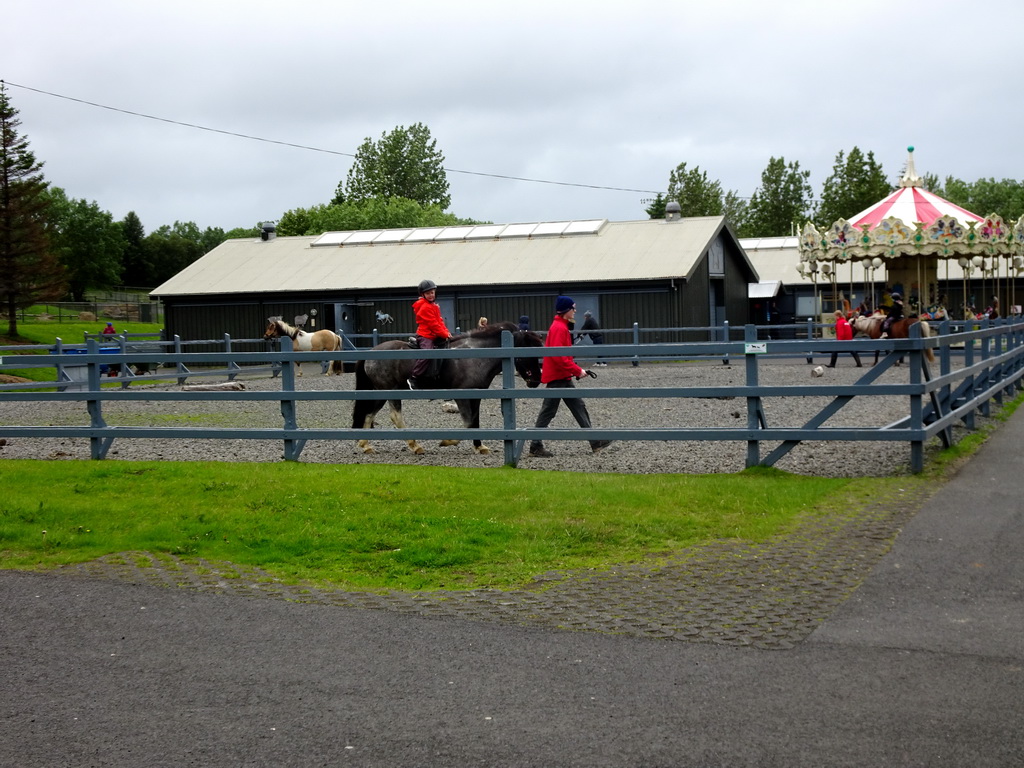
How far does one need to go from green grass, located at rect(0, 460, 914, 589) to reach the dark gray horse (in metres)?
2.50

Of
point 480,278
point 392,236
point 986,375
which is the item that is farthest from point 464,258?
point 986,375

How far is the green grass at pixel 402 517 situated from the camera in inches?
305

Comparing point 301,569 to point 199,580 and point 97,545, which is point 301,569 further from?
point 97,545

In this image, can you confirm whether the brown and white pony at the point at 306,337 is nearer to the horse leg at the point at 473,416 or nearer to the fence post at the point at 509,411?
the horse leg at the point at 473,416

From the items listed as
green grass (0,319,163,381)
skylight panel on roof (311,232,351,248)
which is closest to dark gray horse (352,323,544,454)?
green grass (0,319,163,381)

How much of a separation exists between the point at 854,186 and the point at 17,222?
58498mm

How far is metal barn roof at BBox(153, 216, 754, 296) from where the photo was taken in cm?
4291

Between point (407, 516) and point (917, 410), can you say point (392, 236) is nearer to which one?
point (917, 410)

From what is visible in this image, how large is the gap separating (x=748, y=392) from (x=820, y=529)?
257cm

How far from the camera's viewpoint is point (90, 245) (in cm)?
10256

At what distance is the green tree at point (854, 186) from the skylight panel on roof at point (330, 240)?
44.5 meters

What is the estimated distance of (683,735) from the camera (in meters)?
4.43

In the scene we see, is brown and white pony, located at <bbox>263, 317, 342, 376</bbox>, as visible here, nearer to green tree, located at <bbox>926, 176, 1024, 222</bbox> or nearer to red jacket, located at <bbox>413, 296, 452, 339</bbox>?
red jacket, located at <bbox>413, 296, 452, 339</bbox>

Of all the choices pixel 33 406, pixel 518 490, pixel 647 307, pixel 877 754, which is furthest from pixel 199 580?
pixel 647 307
